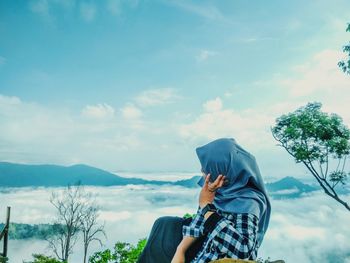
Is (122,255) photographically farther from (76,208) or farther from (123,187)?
(123,187)

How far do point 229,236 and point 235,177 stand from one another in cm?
37

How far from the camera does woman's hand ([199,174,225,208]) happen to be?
2119mm

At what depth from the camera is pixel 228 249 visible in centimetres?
190

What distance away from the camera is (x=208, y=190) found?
2174 millimetres

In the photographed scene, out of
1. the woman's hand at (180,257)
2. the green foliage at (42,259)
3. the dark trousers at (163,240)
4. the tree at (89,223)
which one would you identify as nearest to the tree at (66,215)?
the tree at (89,223)

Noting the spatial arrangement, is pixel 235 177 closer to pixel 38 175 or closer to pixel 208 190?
pixel 208 190

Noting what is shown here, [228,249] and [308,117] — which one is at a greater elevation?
[308,117]

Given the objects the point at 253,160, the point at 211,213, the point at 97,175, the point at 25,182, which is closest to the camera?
the point at 211,213

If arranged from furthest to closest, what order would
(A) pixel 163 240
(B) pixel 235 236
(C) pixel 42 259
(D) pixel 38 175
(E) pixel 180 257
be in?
(D) pixel 38 175
(C) pixel 42 259
(A) pixel 163 240
(E) pixel 180 257
(B) pixel 235 236

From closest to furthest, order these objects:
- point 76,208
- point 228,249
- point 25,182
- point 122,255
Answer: point 228,249 < point 122,255 < point 76,208 < point 25,182

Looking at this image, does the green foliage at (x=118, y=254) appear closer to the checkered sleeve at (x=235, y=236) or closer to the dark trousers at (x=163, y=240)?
the dark trousers at (x=163, y=240)

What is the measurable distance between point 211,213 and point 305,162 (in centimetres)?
947

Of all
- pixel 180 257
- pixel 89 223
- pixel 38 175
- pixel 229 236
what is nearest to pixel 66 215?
pixel 89 223

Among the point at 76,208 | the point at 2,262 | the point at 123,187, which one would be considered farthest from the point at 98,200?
the point at 123,187
